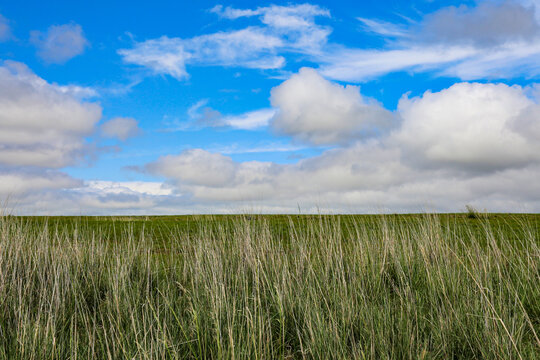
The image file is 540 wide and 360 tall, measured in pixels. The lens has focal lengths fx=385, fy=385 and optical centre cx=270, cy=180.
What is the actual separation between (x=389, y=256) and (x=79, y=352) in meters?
4.05

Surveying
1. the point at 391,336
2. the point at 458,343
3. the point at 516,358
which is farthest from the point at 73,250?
the point at 516,358

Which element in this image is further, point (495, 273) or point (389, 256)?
point (389, 256)

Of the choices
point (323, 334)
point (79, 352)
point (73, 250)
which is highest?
point (73, 250)

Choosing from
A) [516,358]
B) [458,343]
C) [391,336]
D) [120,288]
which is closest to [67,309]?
[120,288]

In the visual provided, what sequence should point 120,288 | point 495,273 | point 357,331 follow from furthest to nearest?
1. point 495,273
2. point 120,288
3. point 357,331

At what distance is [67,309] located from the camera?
4.38 metres

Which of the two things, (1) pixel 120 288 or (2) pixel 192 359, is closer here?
(2) pixel 192 359

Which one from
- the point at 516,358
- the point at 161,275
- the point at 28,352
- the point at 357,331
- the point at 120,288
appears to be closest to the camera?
the point at 516,358

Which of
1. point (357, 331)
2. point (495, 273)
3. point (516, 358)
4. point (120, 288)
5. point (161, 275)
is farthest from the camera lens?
point (161, 275)

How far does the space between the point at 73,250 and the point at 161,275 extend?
1432 millimetres

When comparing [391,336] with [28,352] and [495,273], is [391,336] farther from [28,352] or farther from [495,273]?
[28,352]

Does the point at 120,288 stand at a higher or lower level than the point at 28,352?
higher

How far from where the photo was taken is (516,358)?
2959mm

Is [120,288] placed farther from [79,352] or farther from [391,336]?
[391,336]
